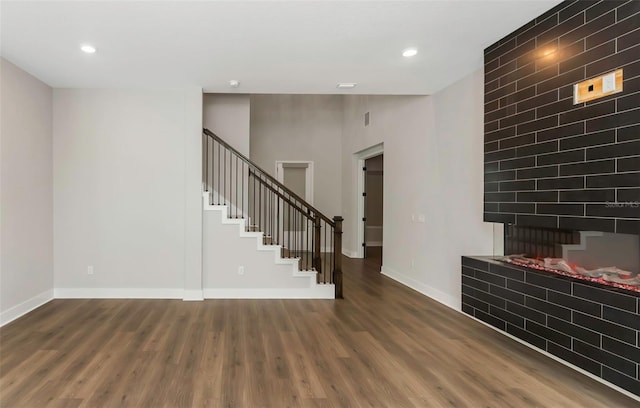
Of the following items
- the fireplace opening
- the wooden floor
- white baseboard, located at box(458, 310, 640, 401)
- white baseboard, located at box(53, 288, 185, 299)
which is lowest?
the wooden floor

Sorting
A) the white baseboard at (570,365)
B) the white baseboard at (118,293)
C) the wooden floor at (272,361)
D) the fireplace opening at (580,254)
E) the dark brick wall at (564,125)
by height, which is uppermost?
the dark brick wall at (564,125)

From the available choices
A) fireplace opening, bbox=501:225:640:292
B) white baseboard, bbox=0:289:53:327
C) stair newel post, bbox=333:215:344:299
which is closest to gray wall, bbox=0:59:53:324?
white baseboard, bbox=0:289:53:327

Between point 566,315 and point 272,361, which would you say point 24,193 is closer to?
point 272,361

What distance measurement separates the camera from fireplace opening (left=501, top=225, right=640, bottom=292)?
8.42 feet

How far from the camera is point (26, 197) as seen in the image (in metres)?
4.32

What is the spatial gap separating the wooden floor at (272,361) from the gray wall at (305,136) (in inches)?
200

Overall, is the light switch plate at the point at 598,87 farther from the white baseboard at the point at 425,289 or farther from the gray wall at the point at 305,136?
the gray wall at the point at 305,136

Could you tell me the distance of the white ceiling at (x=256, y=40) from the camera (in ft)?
9.48

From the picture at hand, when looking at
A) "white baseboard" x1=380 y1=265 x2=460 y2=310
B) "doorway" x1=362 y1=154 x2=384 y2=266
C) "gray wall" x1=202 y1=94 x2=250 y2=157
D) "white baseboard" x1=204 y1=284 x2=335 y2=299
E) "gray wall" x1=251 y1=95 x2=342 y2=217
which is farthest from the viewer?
"doorway" x1=362 y1=154 x2=384 y2=266

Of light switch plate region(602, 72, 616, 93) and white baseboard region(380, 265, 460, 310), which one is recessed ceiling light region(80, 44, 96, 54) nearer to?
light switch plate region(602, 72, 616, 93)

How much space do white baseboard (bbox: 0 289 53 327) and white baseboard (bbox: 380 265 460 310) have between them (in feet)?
16.8

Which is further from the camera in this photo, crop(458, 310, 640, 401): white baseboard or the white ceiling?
the white ceiling

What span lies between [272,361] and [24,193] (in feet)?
12.1

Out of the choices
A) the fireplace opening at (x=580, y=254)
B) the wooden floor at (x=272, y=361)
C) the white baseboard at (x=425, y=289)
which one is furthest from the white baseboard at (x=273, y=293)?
the fireplace opening at (x=580, y=254)
